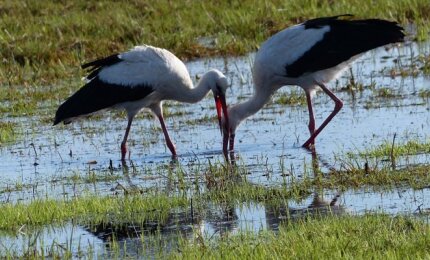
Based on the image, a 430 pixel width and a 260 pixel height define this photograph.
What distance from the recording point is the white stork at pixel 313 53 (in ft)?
33.8

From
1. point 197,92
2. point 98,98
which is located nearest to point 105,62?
point 98,98

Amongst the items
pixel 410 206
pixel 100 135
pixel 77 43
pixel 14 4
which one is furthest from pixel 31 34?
pixel 410 206

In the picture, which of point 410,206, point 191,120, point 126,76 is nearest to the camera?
point 410,206

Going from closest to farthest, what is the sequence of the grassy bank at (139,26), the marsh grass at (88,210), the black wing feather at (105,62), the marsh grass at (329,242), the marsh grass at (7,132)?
the marsh grass at (329,242)
the marsh grass at (88,210)
the black wing feather at (105,62)
the marsh grass at (7,132)
the grassy bank at (139,26)

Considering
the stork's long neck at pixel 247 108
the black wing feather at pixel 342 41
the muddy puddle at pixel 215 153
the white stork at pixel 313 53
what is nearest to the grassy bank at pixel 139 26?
the muddy puddle at pixel 215 153

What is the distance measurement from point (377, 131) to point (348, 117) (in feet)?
3.10

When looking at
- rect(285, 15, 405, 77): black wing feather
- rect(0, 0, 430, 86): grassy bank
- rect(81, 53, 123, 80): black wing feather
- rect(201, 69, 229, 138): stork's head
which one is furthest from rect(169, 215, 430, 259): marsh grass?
rect(0, 0, 430, 86): grassy bank

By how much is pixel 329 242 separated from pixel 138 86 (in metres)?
5.03

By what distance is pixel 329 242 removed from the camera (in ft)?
19.6

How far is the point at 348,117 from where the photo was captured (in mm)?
11211

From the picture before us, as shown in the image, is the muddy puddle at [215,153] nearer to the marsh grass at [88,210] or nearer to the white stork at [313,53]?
the marsh grass at [88,210]

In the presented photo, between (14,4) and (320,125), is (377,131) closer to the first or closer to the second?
(320,125)

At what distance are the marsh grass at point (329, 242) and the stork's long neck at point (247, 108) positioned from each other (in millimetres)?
4185

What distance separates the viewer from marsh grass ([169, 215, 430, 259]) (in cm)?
579
